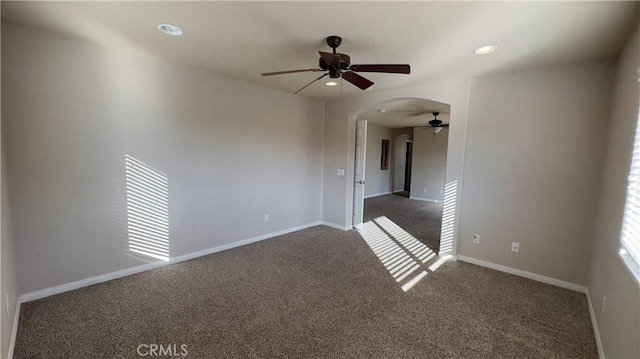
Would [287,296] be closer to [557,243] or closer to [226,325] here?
[226,325]

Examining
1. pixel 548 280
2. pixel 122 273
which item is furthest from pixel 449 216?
pixel 122 273

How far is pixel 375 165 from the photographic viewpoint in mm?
9266

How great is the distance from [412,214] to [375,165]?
2.96m

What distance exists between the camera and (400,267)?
351 centimetres

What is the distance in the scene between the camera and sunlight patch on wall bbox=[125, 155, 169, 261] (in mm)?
3072

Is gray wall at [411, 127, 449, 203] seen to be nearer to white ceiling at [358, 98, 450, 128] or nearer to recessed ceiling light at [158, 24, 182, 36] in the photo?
white ceiling at [358, 98, 450, 128]

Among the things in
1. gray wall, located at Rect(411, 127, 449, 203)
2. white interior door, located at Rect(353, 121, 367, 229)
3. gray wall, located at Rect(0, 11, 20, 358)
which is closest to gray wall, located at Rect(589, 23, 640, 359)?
white interior door, located at Rect(353, 121, 367, 229)

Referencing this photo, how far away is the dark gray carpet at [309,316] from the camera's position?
202 cm

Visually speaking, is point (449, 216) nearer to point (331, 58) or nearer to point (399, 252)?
point (399, 252)

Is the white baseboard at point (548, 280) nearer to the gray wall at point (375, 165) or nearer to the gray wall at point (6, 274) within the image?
the gray wall at point (6, 274)

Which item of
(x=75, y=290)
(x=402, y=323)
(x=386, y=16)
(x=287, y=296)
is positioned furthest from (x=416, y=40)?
(x=75, y=290)

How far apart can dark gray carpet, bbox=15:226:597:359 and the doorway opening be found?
60.9 inches

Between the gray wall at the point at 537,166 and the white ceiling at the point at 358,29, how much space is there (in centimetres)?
29

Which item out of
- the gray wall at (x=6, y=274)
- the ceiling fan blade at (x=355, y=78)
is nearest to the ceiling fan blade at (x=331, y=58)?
the ceiling fan blade at (x=355, y=78)
